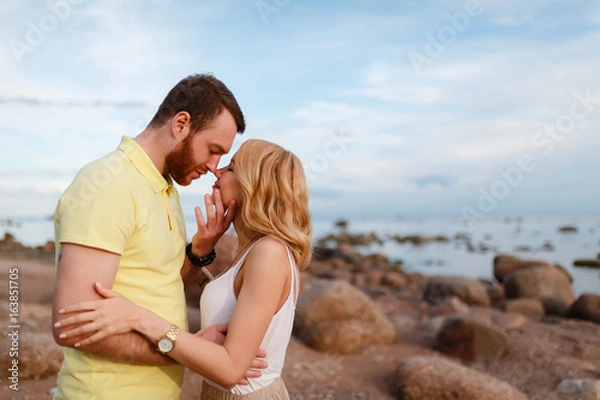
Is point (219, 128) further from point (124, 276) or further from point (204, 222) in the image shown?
point (124, 276)

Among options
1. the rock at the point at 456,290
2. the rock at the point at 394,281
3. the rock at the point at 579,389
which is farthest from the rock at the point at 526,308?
the rock at the point at 579,389

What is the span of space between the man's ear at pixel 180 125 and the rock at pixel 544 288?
11431mm

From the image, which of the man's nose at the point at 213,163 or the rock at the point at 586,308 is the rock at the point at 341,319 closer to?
the man's nose at the point at 213,163

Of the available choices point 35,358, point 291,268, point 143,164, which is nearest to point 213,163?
point 143,164

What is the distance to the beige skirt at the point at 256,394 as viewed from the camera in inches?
106

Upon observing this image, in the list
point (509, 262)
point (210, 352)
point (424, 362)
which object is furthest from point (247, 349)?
point (509, 262)

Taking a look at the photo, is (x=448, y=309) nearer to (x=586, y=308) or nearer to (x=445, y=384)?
(x=586, y=308)

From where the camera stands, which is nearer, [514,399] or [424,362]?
[514,399]

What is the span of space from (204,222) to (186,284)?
427mm

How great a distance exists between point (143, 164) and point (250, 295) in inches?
33.6

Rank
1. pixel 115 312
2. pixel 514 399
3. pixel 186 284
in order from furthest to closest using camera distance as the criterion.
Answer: pixel 514 399 < pixel 186 284 < pixel 115 312

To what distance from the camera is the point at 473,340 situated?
293 inches

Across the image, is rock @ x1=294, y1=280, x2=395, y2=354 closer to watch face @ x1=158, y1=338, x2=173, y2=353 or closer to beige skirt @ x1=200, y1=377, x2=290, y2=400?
beige skirt @ x1=200, y1=377, x2=290, y2=400

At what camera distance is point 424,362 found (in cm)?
602
